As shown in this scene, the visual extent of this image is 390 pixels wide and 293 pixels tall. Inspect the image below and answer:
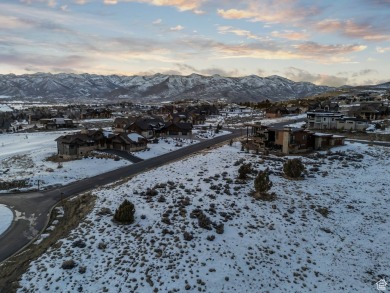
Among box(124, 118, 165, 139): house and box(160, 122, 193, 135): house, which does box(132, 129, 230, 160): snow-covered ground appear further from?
box(124, 118, 165, 139): house

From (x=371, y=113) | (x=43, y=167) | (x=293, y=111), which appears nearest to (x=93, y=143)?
(x=43, y=167)

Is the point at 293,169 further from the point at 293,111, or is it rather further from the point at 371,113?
the point at 293,111

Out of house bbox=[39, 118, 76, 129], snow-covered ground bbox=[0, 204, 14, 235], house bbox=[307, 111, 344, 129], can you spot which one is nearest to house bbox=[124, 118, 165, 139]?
house bbox=[39, 118, 76, 129]

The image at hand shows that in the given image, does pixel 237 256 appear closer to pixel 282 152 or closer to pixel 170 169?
pixel 170 169

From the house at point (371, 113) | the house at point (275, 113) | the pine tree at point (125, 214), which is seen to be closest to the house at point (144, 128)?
the pine tree at point (125, 214)

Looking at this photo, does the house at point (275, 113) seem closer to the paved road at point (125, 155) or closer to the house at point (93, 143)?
the house at point (93, 143)

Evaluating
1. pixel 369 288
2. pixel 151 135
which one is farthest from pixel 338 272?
pixel 151 135

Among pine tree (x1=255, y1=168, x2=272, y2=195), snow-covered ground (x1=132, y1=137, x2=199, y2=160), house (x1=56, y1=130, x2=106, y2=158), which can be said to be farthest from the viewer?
snow-covered ground (x1=132, y1=137, x2=199, y2=160)
